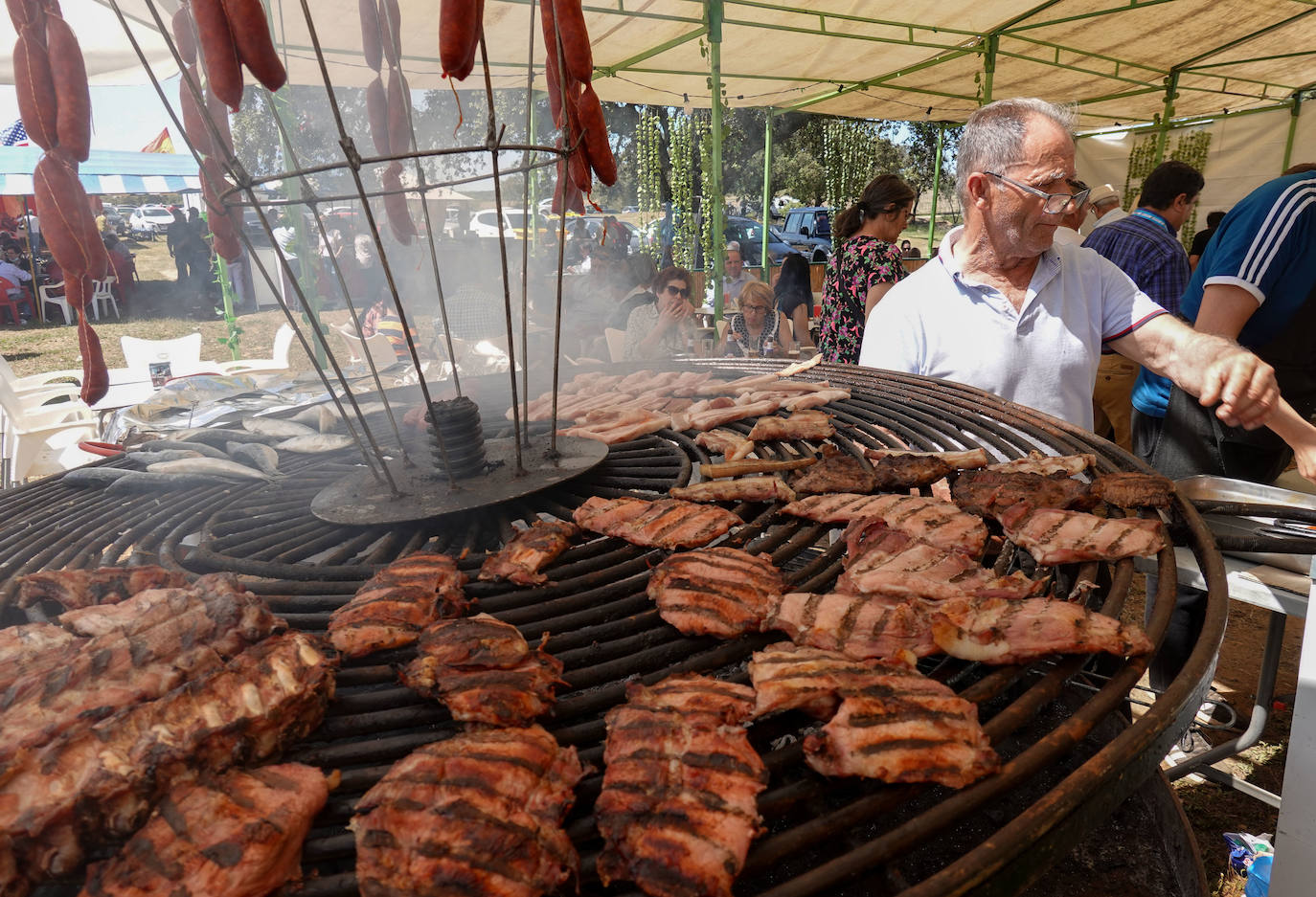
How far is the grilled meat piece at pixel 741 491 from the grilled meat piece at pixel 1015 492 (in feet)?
2.05

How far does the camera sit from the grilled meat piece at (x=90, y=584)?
2.06 m

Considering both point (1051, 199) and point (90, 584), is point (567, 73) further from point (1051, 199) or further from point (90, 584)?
point (1051, 199)

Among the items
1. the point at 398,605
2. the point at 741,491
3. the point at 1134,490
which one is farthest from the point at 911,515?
the point at 398,605

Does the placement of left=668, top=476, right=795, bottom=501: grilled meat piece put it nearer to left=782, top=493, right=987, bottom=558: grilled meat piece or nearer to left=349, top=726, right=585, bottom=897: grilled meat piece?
left=782, top=493, right=987, bottom=558: grilled meat piece

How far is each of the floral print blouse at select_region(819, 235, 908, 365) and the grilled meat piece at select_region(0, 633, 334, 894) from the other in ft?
17.6

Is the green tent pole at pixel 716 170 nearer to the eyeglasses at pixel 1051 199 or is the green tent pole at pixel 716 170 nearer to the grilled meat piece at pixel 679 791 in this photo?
the eyeglasses at pixel 1051 199

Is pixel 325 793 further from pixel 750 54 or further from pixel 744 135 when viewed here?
pixel 744 135

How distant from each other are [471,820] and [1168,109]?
18554 millimetres

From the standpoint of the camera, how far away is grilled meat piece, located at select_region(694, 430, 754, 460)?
3.08 m

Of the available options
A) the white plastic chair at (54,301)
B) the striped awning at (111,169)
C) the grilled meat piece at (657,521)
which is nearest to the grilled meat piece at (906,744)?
the grilled meat piece at (657,521)

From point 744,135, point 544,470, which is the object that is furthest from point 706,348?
point 744,135

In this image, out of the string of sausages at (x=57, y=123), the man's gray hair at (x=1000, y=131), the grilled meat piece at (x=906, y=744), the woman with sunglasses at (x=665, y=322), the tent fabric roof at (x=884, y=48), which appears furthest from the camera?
the woman with sunglasses at (x=665, y=322)

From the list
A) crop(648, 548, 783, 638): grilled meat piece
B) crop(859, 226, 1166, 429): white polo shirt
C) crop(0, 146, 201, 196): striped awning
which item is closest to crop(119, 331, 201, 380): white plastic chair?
crop(0, 146, 201, 196): striped awning

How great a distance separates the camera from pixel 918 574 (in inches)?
75.9
